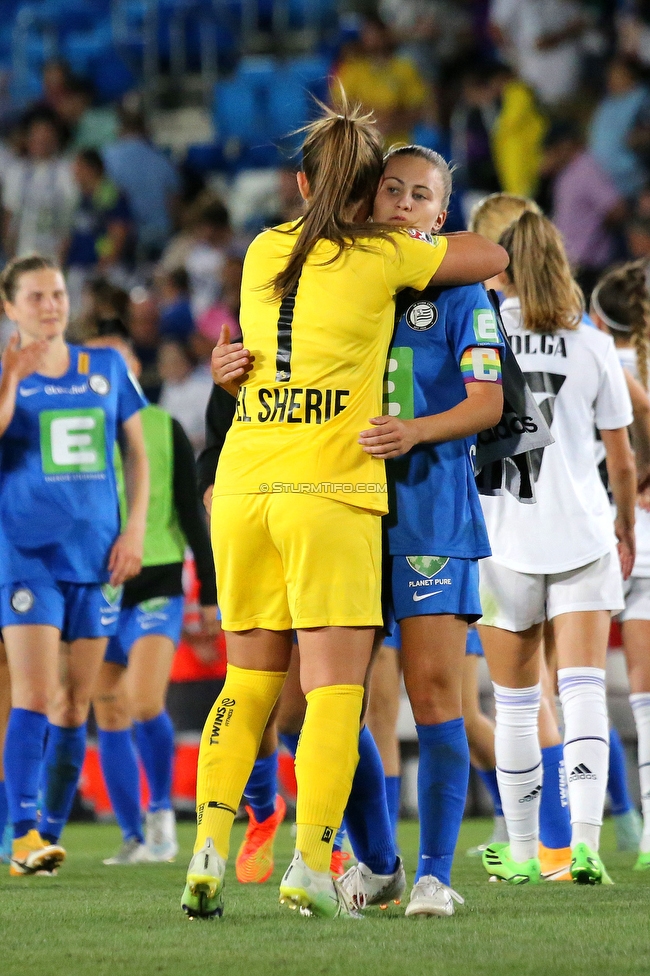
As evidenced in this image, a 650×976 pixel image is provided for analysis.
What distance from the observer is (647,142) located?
1076 cm

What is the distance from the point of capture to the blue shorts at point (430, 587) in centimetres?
354

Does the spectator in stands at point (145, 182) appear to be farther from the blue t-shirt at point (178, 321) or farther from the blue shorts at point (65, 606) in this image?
the blue shorts at point (65, 606)

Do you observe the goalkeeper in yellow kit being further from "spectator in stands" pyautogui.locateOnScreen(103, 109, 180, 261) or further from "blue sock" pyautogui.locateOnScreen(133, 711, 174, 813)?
"spectator in stands" pyautogui.locateOnScreen(103, 109, 180, 261)

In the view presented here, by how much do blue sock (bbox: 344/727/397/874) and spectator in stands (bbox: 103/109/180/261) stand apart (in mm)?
10206

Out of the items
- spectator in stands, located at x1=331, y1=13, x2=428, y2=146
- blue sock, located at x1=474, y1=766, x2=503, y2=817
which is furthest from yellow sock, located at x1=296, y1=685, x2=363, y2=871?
spectator in stands, located at x1=331, y1=13, x2=428, y2=146

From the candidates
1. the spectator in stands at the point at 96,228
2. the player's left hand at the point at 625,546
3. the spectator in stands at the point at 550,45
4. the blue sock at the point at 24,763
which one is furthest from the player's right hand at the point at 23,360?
the spectator in stands at the point at 96,228

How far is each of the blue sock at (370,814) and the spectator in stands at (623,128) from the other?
A: 25.9 feet

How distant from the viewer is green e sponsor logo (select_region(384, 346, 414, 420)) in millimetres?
3660

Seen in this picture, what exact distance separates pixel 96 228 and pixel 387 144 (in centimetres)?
285

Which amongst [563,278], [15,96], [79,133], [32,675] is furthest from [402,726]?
[15,96]

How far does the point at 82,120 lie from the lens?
1474 centimetres

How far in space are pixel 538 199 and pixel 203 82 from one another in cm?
490

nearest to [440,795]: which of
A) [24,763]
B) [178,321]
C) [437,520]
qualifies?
[437,520]

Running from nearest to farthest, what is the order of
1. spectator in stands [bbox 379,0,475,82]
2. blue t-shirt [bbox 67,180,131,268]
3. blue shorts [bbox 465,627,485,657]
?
blue shorts [bbox 465,627,485,657]
spectator in stands [bbox 379,0,475,82]
blue t-shirt [bbox 67,180,131,268]
